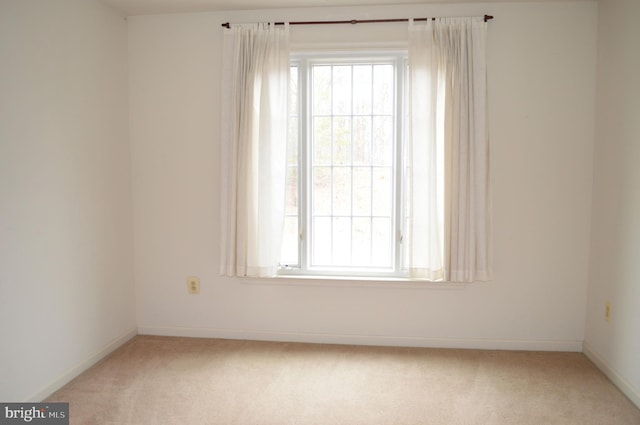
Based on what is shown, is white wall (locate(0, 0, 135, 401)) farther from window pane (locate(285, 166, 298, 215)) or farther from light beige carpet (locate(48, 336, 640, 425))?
window pane (locate(285, 166, 298, 215))

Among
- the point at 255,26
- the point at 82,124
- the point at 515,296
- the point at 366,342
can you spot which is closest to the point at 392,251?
the point at 366,342

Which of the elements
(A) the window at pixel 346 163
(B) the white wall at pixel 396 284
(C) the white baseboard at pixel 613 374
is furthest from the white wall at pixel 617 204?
(A) the window at pixel 346 163

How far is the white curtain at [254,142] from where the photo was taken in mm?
3074

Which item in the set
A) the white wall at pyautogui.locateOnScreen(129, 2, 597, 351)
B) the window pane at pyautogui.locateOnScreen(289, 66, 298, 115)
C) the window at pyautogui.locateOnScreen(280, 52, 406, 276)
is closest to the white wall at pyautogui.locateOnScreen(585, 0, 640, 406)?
the white wall at pyautogui.locateOnScreen(129, 2, 597, 351)

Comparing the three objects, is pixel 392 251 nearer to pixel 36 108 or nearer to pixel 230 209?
pixel 230 209

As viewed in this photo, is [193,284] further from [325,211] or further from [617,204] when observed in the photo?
[617,204]

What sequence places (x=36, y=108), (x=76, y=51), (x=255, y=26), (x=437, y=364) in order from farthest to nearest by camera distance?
(x=255, y=26) < (x=437, y=364) < (x=76, y=51) < (x=36, y=108)

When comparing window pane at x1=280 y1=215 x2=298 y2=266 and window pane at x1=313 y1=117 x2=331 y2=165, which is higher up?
window pane at x1=313 y1=117 x2=331 y2=165

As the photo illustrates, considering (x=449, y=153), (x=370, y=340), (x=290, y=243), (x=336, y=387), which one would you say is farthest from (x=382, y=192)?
(x=336, y=387)

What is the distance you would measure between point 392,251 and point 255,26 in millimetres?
2010

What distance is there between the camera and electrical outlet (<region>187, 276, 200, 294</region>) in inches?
132

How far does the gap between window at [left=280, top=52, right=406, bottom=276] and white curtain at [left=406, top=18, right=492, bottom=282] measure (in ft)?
0.68

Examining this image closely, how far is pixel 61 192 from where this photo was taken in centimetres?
261

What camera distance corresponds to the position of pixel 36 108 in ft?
7.88
